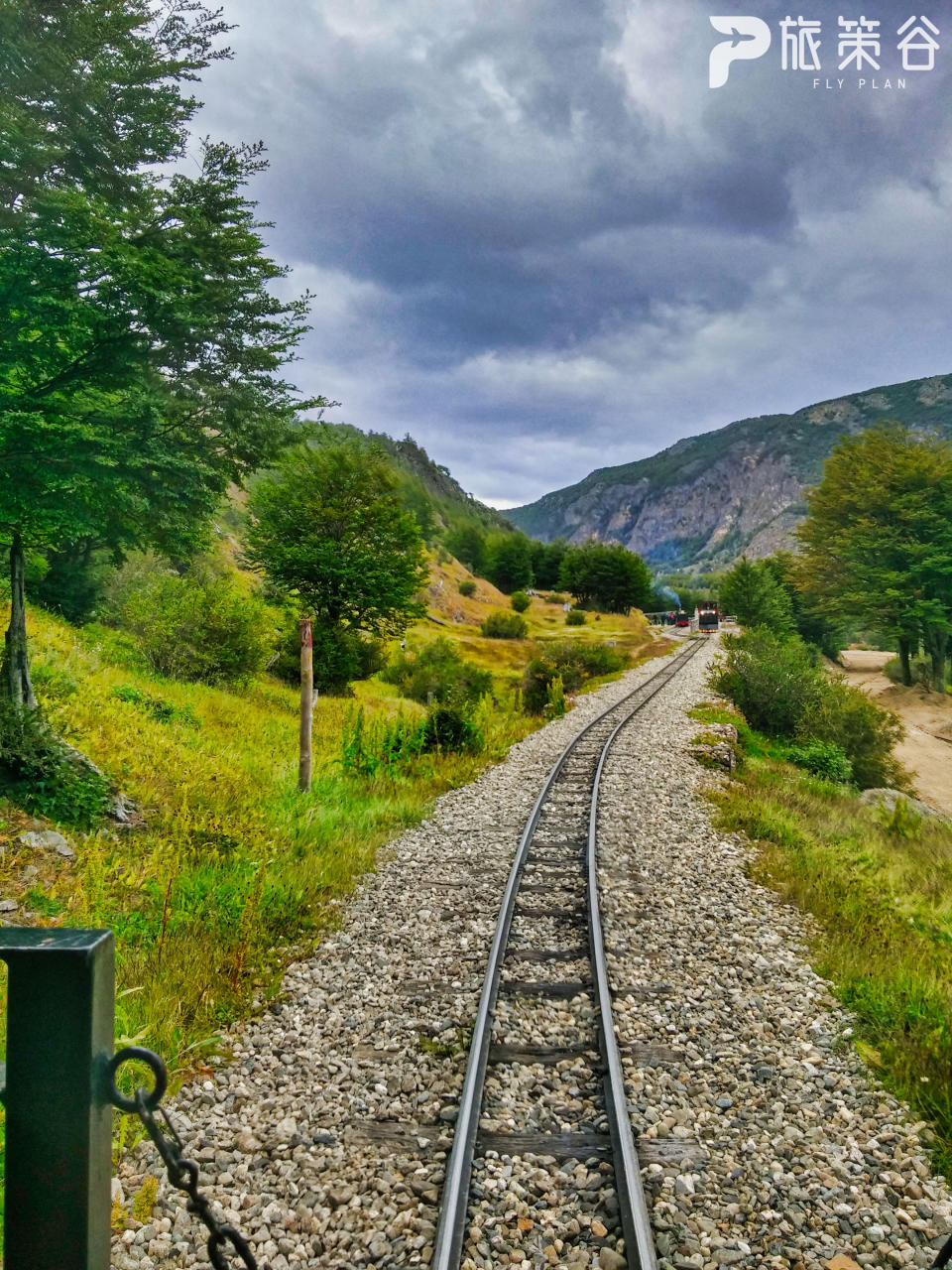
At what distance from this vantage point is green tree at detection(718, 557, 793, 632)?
45062mm

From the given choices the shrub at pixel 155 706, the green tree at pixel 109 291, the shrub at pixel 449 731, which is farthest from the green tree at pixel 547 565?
the green tree at pixel 109 291

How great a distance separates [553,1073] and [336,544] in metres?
18.9

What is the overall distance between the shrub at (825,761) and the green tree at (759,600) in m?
27.1

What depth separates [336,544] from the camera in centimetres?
2150

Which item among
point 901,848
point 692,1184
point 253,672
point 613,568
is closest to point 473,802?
point 901,848

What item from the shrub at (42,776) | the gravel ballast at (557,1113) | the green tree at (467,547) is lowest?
the gravel ballast at (557,1113)

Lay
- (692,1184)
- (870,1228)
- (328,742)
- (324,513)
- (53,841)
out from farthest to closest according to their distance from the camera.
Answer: (324,513), (328,742), (53,841), (692,1184), (870,1228)

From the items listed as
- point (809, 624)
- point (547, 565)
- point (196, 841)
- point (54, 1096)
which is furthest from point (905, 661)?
point (547, 565)

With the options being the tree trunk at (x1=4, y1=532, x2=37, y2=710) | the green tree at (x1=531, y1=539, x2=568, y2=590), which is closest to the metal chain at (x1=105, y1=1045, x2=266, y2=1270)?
the tree trunk at (x1=4, y1=532, x2=37, y2=710)

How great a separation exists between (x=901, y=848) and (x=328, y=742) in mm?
10327

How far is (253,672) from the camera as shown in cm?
1769

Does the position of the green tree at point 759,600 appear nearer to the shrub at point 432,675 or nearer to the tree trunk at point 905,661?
the tree trunk at point 905,661

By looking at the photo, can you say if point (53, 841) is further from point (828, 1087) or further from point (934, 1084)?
point (934, 1084)

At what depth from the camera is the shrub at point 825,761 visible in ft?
55.4
